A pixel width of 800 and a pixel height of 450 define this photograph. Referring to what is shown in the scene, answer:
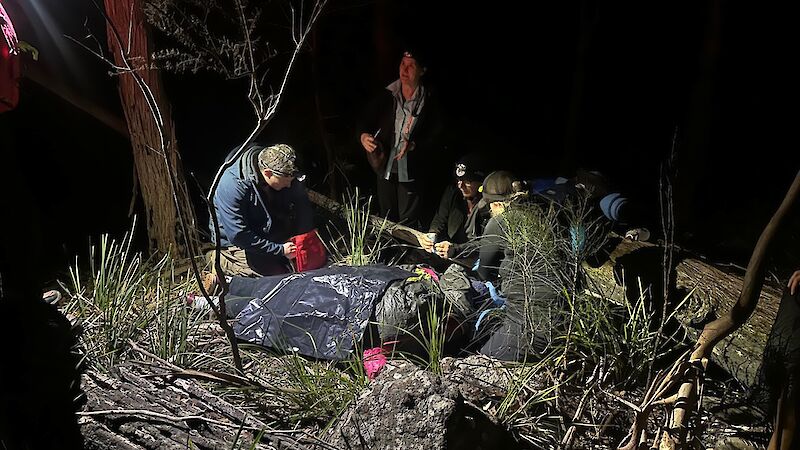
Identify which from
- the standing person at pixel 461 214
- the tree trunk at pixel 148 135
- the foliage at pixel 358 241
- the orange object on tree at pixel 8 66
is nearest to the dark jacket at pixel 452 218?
the standing person at pixel 461 214

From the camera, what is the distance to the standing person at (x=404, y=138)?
429cm

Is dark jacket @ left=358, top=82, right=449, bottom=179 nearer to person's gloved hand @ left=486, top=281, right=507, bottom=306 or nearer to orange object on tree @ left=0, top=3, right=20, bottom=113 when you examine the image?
person's gloved hand @ left=486, top=281, right=507, bottom=306

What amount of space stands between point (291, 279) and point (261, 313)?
0.27 m

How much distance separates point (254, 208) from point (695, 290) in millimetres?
2663

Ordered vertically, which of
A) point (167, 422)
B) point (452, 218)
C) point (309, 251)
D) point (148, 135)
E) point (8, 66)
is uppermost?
point (8, 66)

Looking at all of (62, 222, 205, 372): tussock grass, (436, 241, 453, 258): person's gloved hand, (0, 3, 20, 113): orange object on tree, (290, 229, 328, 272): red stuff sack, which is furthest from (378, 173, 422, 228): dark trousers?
(0, 3, 20, 113): orange object on tree

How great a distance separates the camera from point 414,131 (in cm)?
437

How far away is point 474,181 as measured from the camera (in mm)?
4188

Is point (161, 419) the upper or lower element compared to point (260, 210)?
lower

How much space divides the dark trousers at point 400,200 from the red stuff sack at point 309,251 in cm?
63

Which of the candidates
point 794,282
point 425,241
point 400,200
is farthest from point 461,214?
point 794,282

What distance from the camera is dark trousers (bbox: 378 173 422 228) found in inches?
179

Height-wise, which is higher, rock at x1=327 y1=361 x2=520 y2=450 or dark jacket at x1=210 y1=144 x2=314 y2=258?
dark jacket at x1=210 y1=144 x2=314 y2=258

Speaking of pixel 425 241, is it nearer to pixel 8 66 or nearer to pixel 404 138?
pixel 404 138
